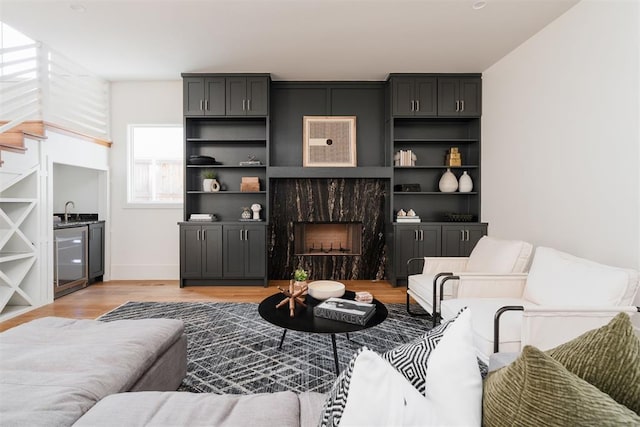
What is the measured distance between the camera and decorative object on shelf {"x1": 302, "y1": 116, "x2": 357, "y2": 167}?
459 cm

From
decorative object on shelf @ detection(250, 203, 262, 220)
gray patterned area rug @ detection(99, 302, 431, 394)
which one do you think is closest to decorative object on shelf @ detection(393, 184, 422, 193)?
gray patterned area rug @ detection(99, 302, 431, 394)

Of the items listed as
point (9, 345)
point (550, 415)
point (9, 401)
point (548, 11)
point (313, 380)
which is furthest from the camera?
point (548, 11)

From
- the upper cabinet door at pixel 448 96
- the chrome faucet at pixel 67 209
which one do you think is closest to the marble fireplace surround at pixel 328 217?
the upper cabinet door at pixel 448 96

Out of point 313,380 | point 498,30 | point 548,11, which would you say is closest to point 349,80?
point 498,30

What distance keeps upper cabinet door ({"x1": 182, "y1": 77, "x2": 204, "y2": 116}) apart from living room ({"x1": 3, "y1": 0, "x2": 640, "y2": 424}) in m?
0.17

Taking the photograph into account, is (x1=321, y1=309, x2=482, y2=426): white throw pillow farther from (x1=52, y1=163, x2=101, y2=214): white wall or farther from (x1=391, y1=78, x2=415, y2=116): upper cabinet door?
(x1=52, y1=163, x2=101, y2=214): white wall

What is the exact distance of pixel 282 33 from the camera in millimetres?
3279

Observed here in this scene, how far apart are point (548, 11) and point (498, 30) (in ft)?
1.44

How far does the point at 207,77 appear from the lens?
429cm

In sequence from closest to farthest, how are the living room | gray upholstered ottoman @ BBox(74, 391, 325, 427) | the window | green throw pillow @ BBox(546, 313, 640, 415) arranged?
green throw pillow @ BBox(546, 313, 640, 415)
gray upholstered ottoman @ BBox(74, 391, 325, 427)
the living room
the window

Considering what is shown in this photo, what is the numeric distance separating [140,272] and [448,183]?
4.72 meters

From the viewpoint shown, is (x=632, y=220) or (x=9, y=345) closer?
(x=9, y=345)

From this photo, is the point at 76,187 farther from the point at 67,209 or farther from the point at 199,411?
the point at 199,411

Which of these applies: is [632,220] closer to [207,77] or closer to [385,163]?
[385,163]
